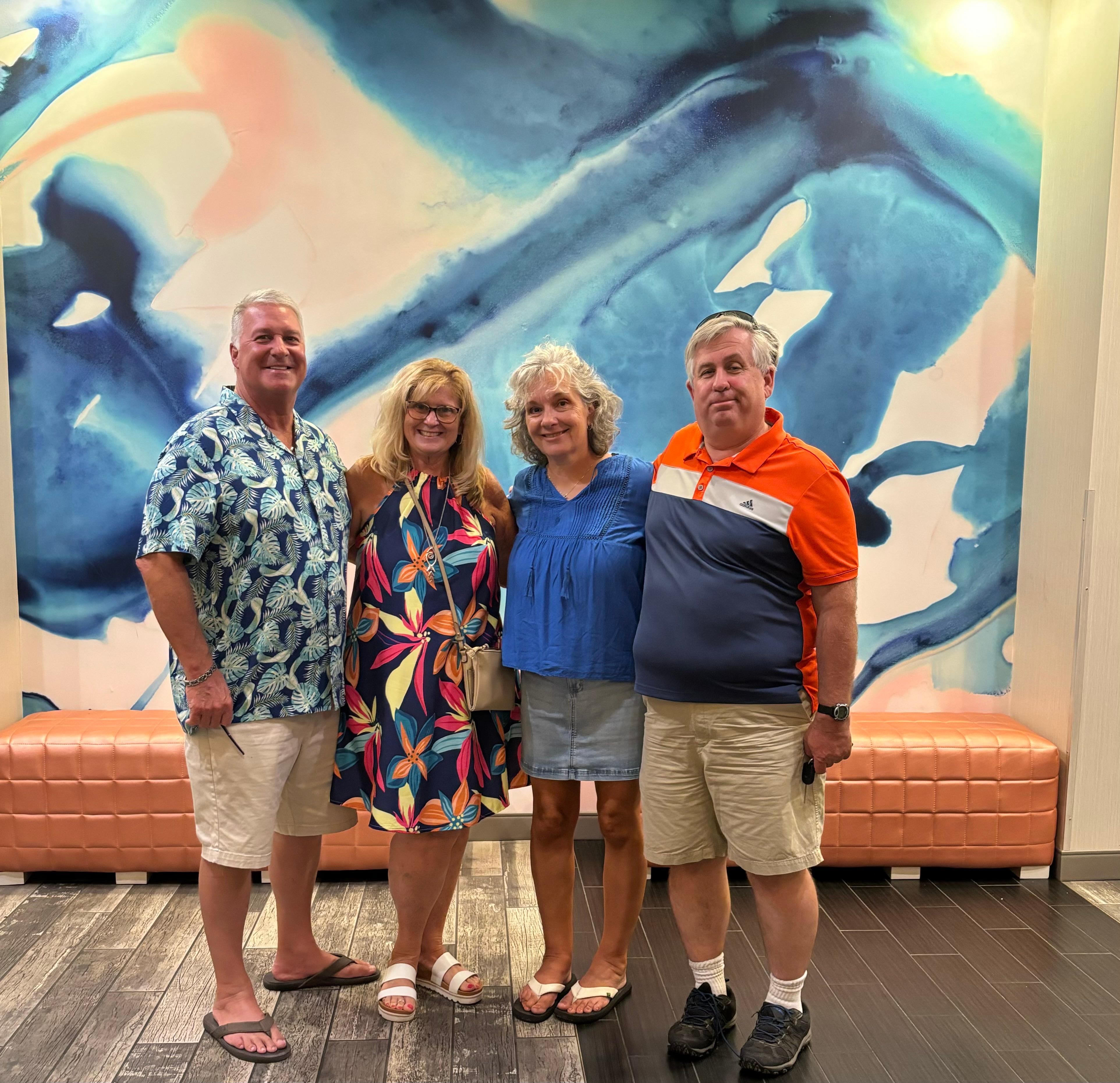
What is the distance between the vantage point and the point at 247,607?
2.27 meters

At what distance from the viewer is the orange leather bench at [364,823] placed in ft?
10.9

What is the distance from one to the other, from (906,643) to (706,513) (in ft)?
6.69

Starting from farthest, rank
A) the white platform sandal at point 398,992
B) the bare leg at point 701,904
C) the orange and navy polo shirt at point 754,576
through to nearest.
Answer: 1. the white platform sandal at point 398,992
2. the bare leg at point 701,904
3. the orange and navy polo shirt at point 754,576

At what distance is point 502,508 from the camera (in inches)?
103

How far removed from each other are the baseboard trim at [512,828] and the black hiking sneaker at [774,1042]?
1.47m

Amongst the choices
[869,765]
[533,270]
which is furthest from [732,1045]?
[533,270]

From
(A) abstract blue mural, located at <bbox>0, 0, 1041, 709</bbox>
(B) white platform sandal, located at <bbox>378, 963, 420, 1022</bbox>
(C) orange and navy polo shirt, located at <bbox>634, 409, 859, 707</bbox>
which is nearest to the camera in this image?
(C) orange and navy polo shirt, located at <bbox>634, 409, 859, 707</bbox>

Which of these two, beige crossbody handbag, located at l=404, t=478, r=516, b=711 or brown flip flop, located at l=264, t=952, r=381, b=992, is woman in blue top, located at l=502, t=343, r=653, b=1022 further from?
brown flip flop, located at l=264, t=952, r=381, b=992

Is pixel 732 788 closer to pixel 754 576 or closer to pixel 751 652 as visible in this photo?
pixel 751 652

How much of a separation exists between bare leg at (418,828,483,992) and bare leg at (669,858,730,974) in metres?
0.59

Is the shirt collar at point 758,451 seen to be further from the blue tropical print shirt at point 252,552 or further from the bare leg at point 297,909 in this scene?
the bare leg at point 297,909

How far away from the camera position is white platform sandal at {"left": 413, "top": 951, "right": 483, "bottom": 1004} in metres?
2.58

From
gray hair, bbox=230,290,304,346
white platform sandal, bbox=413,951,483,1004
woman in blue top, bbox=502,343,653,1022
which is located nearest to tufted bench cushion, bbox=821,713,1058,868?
woman in blue top, bbox=502,343,653,1022

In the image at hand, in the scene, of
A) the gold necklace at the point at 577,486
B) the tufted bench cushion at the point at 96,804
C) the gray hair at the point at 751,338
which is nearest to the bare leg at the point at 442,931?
the tufted bench cushion at the point at 96,804
